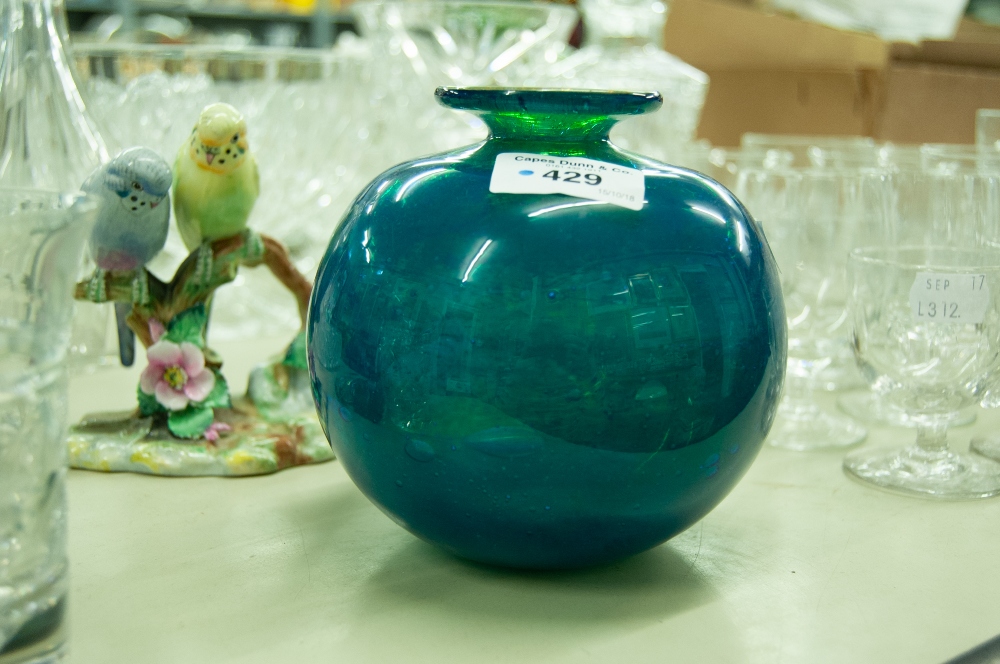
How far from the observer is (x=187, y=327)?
2.91 ft

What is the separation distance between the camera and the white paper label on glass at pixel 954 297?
84 centimetres

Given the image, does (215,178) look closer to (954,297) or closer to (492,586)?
(492,586)

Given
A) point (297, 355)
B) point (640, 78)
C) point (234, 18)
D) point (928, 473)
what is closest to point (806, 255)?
point (928, 473)

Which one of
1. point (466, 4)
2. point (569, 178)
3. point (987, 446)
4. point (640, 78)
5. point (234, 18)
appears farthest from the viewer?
point (234, 18)

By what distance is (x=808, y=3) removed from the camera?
75.6 inches

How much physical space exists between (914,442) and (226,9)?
10.2 feet

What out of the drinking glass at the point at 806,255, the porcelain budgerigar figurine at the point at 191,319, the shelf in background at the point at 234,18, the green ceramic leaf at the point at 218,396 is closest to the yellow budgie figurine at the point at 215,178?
the porcelain budgerigar figurine at the point at 191,319

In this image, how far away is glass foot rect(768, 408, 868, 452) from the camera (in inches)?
39.1

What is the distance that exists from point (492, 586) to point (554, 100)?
307mm

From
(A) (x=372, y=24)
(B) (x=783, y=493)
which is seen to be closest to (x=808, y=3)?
(A) (x=372, y=24)

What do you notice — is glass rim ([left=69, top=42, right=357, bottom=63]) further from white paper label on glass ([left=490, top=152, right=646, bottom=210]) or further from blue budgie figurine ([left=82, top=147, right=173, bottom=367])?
white paper label on glass ([left=490, top=152, right=646, bottom=210])

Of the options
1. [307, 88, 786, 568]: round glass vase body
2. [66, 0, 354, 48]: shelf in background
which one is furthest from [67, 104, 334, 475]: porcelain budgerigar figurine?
[66, 0, 354, 48]: shelf in background

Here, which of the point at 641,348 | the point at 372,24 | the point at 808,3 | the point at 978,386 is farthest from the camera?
the point at 808,3

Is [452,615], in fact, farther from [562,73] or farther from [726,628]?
[562,73]
